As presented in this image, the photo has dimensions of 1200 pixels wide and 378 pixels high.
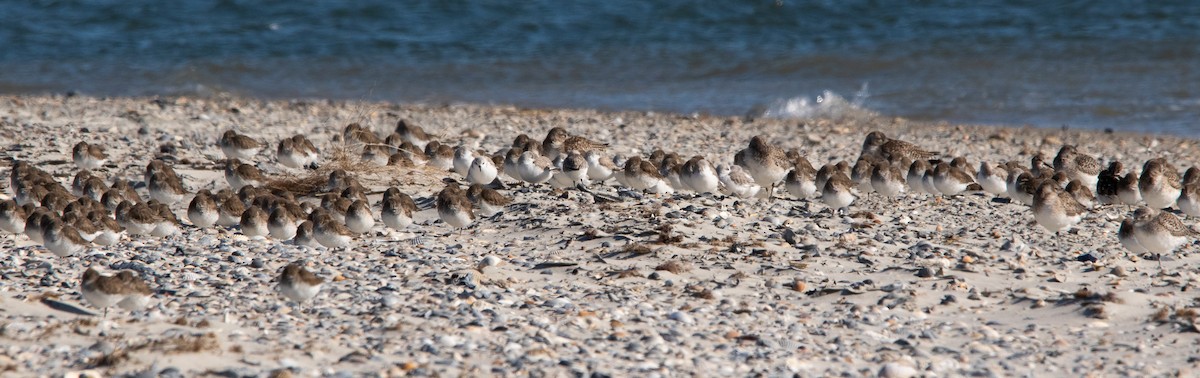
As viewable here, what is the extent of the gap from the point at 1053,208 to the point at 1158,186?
4.56ft

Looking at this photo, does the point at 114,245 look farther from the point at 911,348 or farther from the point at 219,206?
the point at 911,348

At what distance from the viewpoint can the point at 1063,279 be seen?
26.3 ft

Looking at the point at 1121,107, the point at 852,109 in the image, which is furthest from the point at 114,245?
the point at 1121,107

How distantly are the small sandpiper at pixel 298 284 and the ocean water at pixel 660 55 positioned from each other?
12222 mm

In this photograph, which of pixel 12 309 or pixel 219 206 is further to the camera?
pixel 219 206

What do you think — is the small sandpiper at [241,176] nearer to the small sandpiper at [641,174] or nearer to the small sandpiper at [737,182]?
the small sandpiper at [641,174]

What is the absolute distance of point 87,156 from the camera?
11992mm

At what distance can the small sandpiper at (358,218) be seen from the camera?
9.26 metres

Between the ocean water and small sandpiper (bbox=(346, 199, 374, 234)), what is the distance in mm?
10118

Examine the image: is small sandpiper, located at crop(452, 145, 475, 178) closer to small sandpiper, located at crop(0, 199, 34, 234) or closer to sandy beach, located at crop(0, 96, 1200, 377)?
sandy beach, located at crop(0, 96, 1200, 377)

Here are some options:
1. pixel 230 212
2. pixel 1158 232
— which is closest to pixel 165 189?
pixel 230 212

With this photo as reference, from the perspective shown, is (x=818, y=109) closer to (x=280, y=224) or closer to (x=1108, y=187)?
Result: (x=1108, y=187)

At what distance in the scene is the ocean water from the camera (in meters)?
20.0

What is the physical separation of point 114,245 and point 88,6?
82.1ft
